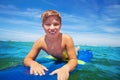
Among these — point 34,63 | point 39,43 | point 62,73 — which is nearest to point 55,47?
point 39,43

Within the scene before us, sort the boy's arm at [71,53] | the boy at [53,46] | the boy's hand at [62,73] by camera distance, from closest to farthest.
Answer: the boy's hand at [62,73]
the boy at [53,46]
the boy's arm at [71,53]

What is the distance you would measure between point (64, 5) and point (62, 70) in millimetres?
669

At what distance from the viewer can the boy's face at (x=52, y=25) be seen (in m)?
1.43

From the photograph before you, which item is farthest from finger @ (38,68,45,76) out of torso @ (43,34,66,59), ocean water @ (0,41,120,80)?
torso @ (43,34,66,59)

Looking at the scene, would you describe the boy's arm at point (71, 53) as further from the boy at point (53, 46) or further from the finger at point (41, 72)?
the finger at point (41, 72)

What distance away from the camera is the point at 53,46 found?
1.59m

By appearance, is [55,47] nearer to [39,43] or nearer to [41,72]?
[39,43]

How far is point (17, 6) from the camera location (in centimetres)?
171

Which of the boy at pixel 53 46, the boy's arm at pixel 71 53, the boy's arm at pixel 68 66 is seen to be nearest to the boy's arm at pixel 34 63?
the boy at pixel 53 46

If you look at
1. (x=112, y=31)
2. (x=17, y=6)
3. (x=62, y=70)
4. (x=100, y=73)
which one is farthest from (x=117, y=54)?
(x=17, y=6)

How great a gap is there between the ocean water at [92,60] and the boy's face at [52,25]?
0.97ft

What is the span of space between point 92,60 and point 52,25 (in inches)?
24.1

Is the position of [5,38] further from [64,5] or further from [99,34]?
[99,34]

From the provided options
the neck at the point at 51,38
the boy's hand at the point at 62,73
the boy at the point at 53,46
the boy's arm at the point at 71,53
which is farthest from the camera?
the neck at the point at 51,38
